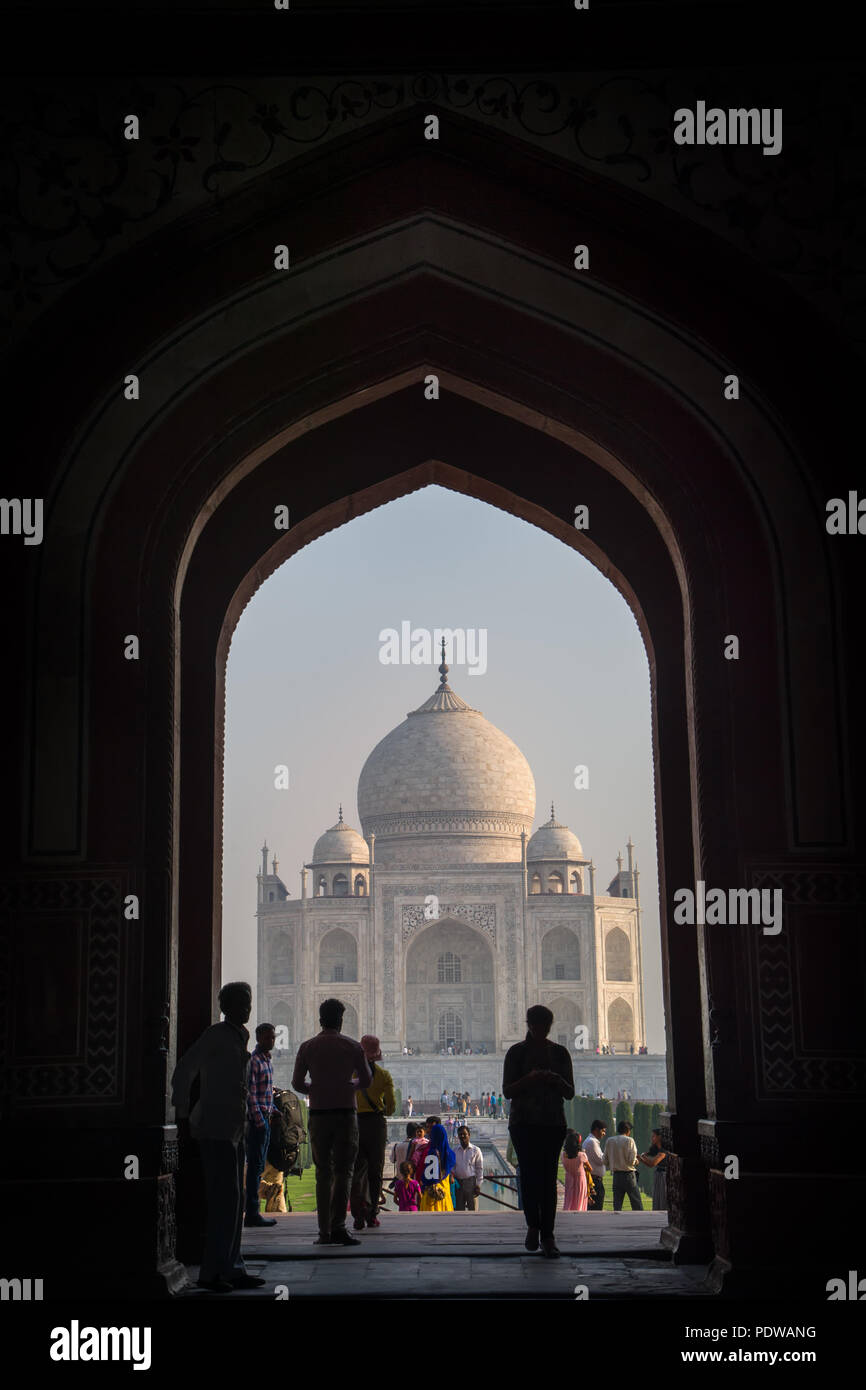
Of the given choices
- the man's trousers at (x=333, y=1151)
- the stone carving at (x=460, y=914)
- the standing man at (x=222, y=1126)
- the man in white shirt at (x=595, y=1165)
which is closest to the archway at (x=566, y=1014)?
the stone carving at (x=460, y=914)

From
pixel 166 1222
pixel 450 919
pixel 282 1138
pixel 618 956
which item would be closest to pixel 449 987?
pixel 450 919

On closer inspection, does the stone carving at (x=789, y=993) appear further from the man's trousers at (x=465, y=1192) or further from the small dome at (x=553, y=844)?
the small dome at (x=553, y=844)

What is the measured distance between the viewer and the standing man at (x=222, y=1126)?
452 cm

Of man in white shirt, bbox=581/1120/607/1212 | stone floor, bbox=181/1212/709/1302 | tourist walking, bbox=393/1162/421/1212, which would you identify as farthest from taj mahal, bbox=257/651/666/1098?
stone floor, bbox=181/1212/709/1302

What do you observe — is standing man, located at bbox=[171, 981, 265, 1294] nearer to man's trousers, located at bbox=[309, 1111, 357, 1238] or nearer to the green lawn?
man's trousers, located at bbox=[309, 1111, 357, 1238]

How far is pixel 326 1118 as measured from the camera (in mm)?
5930

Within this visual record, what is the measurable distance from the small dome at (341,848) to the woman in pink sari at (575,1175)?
110 feet

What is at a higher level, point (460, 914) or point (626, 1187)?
point (460, 914)

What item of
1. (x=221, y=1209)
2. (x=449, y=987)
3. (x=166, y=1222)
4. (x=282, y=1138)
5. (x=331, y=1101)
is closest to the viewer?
(x=221, y=1209)

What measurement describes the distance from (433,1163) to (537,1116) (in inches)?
147

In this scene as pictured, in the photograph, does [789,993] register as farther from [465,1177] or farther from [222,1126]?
[465,1177]

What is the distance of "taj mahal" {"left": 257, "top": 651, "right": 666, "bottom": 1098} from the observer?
39.8 m

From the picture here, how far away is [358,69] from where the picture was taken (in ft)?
16.9
